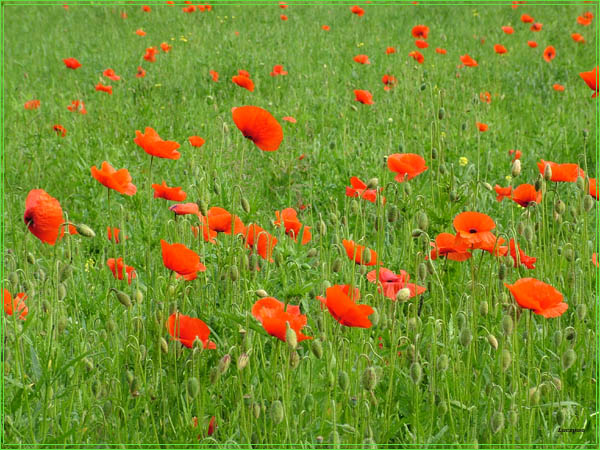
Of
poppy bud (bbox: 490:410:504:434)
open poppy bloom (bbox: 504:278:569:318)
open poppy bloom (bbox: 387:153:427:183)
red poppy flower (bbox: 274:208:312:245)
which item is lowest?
poppy bud (bbox: 490:410:504:434)

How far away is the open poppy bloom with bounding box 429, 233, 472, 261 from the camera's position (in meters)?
1.99

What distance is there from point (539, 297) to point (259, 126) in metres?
0.95

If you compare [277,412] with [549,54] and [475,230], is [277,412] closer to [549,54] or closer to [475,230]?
[475,230]

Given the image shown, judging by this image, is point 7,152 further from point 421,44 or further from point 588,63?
point 588,63

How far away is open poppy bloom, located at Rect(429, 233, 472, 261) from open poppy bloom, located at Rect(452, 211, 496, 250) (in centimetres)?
1

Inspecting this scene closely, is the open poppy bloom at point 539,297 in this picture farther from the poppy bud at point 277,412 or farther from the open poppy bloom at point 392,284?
the poppy bud at point 277,412

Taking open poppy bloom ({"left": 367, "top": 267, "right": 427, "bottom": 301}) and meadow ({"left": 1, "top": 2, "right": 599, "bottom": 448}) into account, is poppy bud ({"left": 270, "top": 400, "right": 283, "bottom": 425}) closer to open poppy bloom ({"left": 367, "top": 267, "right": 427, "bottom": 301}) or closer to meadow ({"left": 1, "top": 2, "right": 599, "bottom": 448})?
meadow ({"left": 1, "top": 2, "right": 599, "bottom": 448})

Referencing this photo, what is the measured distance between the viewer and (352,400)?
1.67 metres

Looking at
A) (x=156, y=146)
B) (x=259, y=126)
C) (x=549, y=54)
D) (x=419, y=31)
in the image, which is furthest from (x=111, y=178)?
(x=549, y=54)

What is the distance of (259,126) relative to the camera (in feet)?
7.26

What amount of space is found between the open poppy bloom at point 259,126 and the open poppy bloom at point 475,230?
581 millimetres

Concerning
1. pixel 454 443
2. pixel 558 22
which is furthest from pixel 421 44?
pixel 454 443

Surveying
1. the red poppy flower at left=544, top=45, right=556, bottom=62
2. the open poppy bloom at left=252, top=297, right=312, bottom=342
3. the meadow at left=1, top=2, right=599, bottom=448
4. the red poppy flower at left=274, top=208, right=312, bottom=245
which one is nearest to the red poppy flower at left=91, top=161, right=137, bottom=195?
the meadow at left=1, top=2, right=599, bottom=448

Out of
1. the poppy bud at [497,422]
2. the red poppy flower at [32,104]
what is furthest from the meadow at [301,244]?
the red poppy flower at [32,104]
